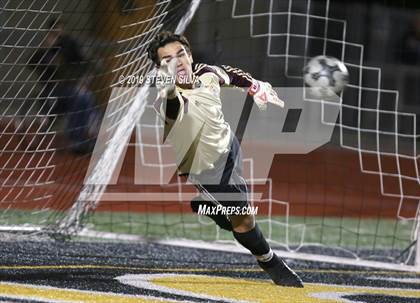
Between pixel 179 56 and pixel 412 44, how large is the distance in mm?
10936

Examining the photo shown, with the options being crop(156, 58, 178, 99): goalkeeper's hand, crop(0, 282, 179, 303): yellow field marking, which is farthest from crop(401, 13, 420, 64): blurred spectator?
crop(0, 282, 179, 303): yellow field marking

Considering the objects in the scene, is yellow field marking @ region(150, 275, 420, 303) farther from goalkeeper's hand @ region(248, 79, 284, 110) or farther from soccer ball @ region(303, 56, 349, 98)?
soccer ball @ region(303, 56, 349, 98)

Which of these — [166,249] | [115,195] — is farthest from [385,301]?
[115,195]

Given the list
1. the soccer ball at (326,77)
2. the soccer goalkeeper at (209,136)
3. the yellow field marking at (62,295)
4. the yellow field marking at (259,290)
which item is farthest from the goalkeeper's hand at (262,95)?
the soccer ball at (326,77)

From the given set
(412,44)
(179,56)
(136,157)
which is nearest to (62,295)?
(179,56)

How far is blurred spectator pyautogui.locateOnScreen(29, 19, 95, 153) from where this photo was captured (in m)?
7.22

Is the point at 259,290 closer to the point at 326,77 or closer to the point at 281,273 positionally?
the point at 281,273

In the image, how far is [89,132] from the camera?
7965 millimetres

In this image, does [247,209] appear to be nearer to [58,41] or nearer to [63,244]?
[63,244]

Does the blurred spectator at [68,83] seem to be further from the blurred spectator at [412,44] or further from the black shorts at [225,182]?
the blurred spectator at [412,44]

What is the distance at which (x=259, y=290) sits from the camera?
17.1ft

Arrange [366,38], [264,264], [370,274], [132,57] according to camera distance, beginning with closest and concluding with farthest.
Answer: [264,264], [370,274], [132,57], [366,38]

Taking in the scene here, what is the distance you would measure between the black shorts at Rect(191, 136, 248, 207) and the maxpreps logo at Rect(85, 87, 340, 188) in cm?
187

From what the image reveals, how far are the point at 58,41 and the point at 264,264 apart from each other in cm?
411
